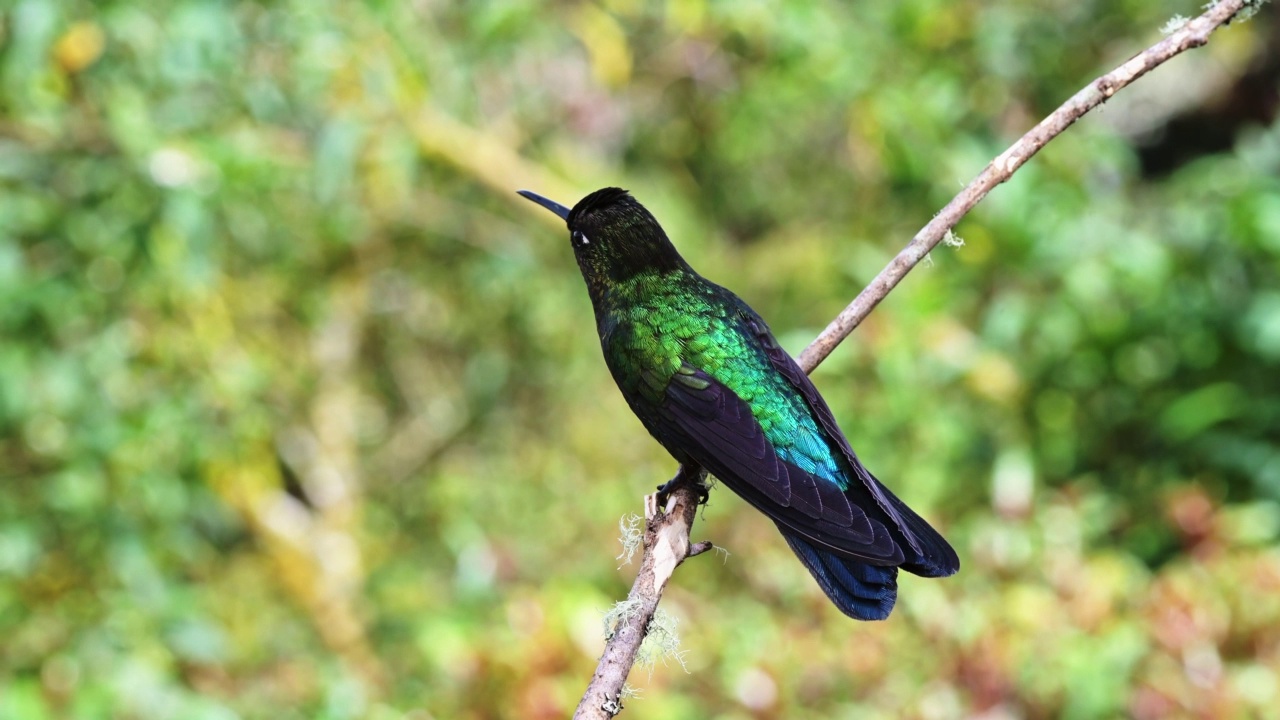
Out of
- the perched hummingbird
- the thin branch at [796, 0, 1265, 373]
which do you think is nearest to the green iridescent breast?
the perched hummingbird

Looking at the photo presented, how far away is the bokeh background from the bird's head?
65.6 inches

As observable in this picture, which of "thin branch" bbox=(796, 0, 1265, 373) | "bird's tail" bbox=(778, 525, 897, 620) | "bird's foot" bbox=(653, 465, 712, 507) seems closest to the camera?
"thin branch" bbox=(796, 0, 1265, 373)

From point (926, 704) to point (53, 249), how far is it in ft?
10.9

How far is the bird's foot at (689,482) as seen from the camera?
2.47m

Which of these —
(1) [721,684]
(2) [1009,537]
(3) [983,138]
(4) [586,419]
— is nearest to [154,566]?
(1) [721,684]

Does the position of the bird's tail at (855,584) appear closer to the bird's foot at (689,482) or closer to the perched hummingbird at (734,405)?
the perched hummingbird at (734,405)

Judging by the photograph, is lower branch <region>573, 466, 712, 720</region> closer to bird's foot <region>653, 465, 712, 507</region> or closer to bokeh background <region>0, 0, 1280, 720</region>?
bird's foot <region>653, 465, 712, 507</region>

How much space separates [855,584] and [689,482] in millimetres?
438

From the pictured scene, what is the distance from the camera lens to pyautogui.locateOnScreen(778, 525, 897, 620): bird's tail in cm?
217

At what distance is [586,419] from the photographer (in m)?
6.52

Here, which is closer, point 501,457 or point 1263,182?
point 1263,182

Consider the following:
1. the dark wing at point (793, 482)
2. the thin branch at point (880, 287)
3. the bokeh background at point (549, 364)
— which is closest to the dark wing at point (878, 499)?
the dark wing at point (793, 482)

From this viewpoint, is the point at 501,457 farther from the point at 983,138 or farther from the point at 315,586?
the point at 983,138

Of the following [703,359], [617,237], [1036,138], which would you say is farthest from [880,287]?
[617,237]
